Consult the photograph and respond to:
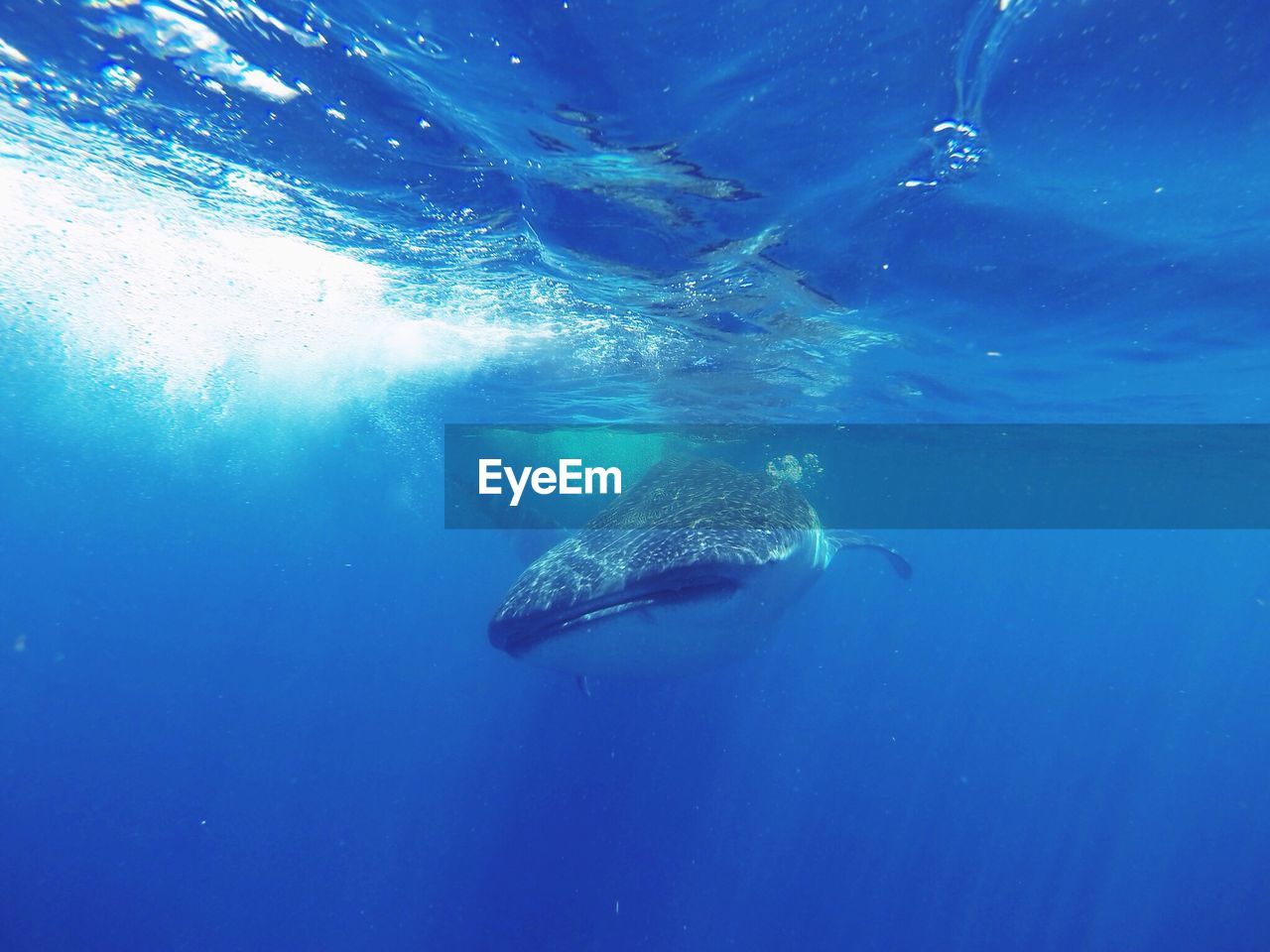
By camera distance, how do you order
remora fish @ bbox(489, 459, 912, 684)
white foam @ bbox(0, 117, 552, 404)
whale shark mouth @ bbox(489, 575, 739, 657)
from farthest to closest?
white foam @ bbox(0, 117, 552, 404)
remora fish @ bbox(489, 459, 912, 684)
whale shark mouth @ bbox(489, 575, 739, 657)

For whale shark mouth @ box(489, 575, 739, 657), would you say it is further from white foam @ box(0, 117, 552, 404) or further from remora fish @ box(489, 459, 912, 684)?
white foam @ box(0, 117, 552, 404)

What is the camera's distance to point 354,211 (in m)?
9.45

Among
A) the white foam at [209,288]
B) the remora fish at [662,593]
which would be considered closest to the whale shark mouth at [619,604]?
the remora fish at [662,593]

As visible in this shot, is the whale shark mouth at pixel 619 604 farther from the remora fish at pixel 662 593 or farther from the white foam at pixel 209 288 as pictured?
the white foam at pixel 209 288

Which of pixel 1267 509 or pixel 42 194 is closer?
pixel 42 194

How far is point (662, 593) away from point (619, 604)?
15.3 inches

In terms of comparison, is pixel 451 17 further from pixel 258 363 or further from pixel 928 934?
pixel 928 934

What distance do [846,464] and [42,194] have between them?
88.5ft

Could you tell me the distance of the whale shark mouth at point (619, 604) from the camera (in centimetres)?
571

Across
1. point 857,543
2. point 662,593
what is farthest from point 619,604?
point 857,543

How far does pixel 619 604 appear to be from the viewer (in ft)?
18.9

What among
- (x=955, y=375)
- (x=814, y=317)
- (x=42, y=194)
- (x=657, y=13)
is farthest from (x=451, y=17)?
(x=955, y=375)

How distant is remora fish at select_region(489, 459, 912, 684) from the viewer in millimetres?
5832

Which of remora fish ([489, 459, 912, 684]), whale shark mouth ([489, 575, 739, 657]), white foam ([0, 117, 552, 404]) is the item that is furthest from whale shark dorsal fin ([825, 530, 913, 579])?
white foam ([0, 117, 552, 404])
